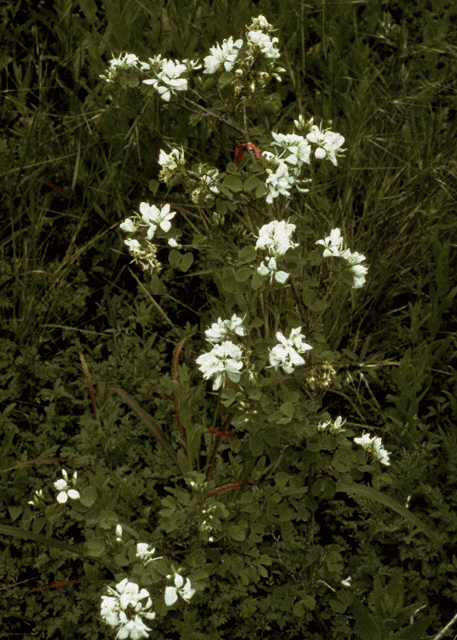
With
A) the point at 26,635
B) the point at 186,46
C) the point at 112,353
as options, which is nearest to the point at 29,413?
the point at 112,353

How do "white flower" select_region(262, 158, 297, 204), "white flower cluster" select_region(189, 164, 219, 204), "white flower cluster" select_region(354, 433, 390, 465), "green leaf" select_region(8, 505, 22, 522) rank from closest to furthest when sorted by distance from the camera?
"white flower" select_region(262, 158, 297, 204), "white flower cluster" select_region(189, 164, 219, 204), "white flower cluster" select_region(354, 433, 390, 465), "green leaf" select_region(8, 505, 22, 522)

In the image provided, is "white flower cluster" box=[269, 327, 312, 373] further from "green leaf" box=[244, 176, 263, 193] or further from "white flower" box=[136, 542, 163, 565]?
"white flower" box=[136, 542, 163, 565]

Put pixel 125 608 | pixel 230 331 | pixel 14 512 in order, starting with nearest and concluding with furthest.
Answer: pixel 125 608, pixel 230 331, pixel 14 512

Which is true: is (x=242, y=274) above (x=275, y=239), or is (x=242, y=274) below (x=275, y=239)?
below

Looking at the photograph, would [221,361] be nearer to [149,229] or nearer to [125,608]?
[149,229]

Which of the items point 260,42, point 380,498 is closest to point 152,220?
point 260,42

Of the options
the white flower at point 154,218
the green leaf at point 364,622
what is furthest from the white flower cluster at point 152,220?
the green leaf at point 364,622

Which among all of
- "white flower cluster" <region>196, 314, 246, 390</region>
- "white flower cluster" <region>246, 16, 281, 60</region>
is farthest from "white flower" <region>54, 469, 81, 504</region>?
"white flower cluster" <region>246, 16, 281, 60</region>

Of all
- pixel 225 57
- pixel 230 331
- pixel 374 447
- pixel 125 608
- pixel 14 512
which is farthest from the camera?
pixel 14 512

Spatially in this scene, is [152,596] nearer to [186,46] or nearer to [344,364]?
[344,364]
